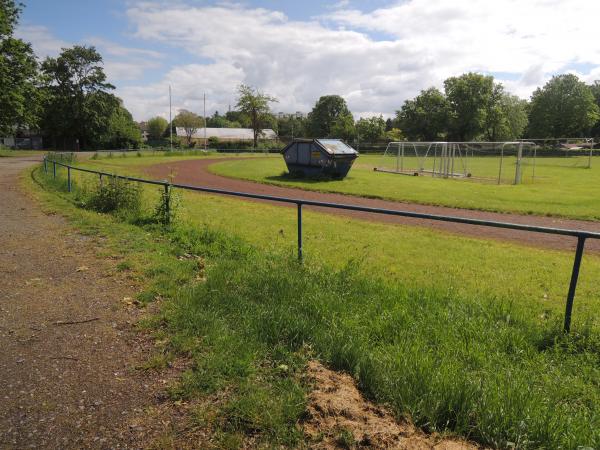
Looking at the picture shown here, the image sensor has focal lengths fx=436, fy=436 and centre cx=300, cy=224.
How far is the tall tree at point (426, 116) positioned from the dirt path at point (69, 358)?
82804mm

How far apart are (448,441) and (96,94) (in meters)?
85.5

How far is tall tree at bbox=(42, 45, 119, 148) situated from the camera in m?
74.2

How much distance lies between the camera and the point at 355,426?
9.59ft

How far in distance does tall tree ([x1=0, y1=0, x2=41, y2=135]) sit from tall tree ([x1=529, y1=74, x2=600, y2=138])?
83637 mm

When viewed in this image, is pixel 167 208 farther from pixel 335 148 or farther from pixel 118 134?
pixel 118 134

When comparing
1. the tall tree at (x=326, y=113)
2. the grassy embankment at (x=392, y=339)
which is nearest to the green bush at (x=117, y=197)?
the grassy embankment at (x=392, y=339)

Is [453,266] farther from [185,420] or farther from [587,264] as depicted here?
[185,420]

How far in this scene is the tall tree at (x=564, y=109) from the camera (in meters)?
79.9

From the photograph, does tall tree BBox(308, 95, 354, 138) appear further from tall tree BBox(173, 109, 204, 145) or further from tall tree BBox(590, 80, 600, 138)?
tall tree BBox(590, 80, 600, 138)

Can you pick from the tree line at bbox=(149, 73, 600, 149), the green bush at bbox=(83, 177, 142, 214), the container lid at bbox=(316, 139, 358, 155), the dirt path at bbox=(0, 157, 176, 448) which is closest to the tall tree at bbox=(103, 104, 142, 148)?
the tree line at bbox=(149, 73, 600, 149)

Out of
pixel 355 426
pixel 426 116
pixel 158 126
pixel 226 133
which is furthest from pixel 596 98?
pixel 355 426

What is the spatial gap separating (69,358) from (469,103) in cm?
8584

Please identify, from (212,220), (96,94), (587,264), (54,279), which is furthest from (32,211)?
(96,94)

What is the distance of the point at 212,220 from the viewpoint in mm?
11648
